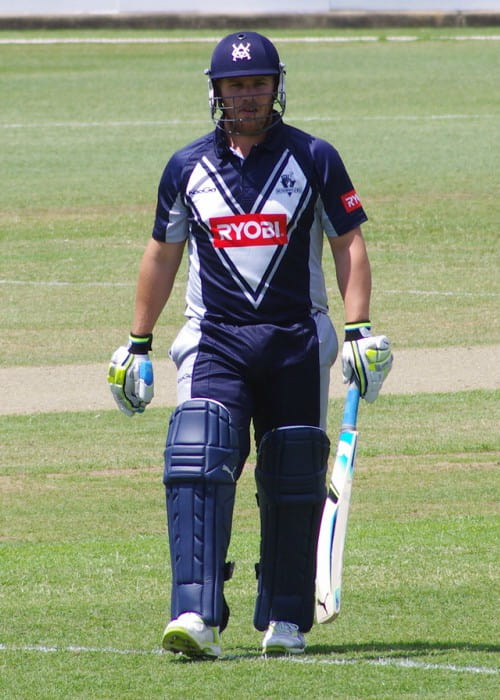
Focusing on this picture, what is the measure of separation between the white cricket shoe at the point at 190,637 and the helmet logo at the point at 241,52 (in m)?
1.95

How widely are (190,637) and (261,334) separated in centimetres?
106

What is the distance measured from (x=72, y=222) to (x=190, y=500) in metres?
13.3

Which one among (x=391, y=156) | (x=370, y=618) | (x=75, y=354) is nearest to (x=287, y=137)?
(x=370, y=618)

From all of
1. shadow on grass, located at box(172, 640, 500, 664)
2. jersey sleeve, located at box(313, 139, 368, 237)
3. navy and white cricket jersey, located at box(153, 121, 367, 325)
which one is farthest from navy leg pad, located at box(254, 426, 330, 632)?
jersey sleeve, located at box(313, 139, 368, 237)

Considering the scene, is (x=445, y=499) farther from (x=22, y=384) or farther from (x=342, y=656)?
(x=22, y=384)

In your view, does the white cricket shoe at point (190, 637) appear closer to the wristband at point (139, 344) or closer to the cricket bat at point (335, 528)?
the cricket bat at point (335, 528)

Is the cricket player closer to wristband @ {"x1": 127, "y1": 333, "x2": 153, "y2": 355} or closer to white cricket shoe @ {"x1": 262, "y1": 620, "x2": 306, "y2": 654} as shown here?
white cricket shoe @ {"x1": 262, "y1": 620, "x2": 306, "y2": 654}

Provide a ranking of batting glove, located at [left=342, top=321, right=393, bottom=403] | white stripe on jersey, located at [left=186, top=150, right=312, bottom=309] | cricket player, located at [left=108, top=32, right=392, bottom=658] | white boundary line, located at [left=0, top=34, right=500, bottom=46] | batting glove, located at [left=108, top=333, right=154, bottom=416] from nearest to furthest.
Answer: cricket player, located at [left=108, top=32, right=392, bottom=658] → white stripe on jersey, located at [left=186, top=150, right=312, bottom=309] → batting glove, located at [left=342, top=321, right=393, bottom=403] → batting glove, located at [left=108, top=333, right=154, bottom=416] → white boundary line, located at [left=0, top=34, right=500, bottom=46]

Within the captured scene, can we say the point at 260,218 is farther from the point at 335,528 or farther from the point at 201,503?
the point at 335,528

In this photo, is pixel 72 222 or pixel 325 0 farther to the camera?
pixel 325 0

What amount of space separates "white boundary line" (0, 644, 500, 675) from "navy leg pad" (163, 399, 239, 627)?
196mm

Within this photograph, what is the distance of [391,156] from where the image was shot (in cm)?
2206

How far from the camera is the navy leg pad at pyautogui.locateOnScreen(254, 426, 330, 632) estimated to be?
548 centimetres

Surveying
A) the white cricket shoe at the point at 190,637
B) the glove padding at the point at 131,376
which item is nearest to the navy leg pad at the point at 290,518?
the white cricket shoe at the point at 190,637
